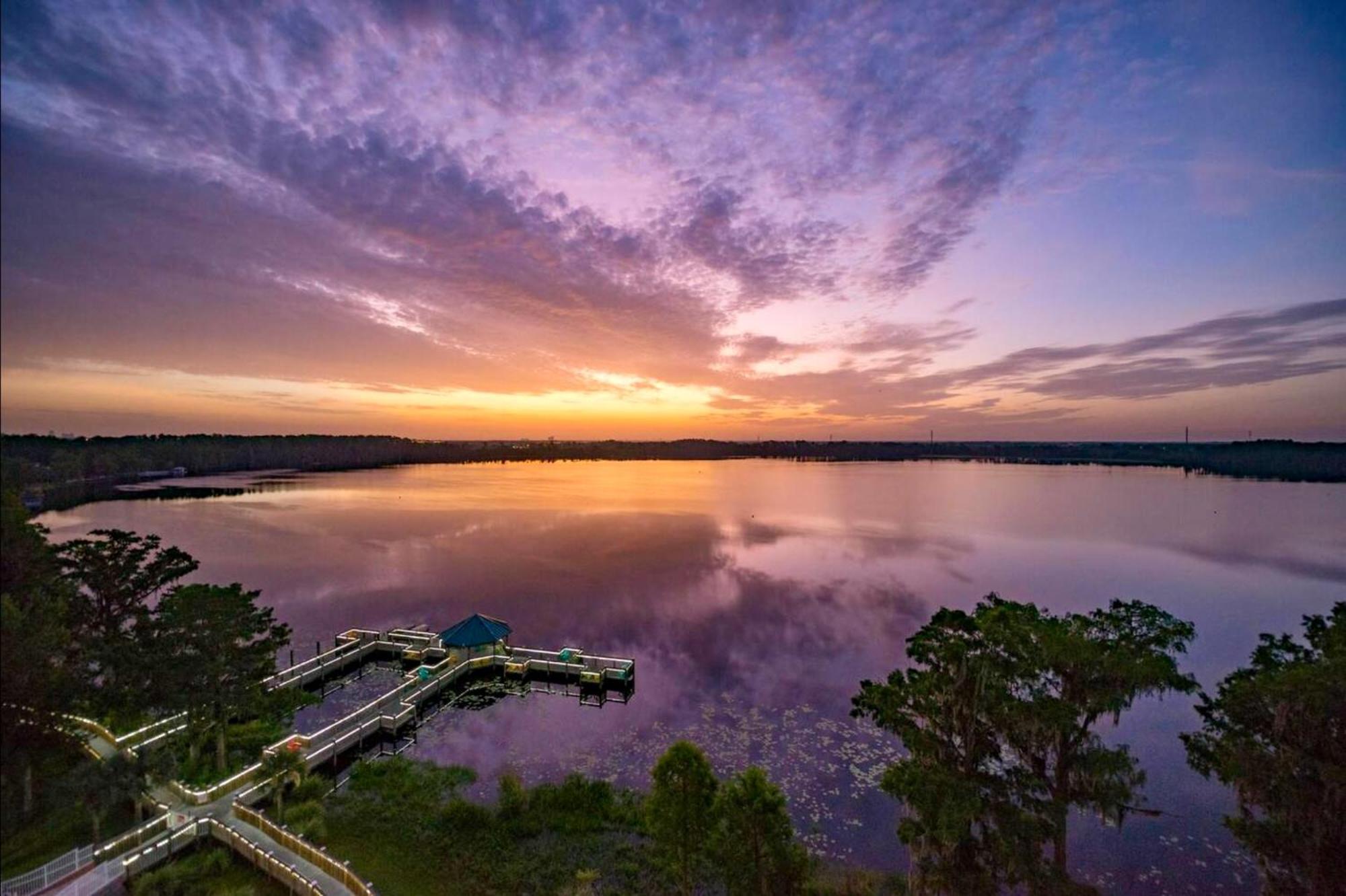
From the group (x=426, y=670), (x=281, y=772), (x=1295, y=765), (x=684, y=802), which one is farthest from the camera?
(x=426, y=670)

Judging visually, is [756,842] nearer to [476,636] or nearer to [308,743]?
[308,743]

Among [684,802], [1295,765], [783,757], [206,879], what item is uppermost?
[1295,765]

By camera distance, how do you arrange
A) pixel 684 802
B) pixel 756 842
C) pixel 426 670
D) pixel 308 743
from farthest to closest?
pixel 426 670, pixel 308 743, pixel 684 802, pixel 756 842

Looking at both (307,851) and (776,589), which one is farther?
(776,589)

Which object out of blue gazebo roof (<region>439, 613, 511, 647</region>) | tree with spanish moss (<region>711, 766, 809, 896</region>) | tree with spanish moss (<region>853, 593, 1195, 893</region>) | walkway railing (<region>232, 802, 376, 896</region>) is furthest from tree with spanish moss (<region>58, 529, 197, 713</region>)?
tree with spanish moss (<region>853, 593, 1195, 893</region>)

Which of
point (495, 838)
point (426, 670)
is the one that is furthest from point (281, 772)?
point (426, 670)

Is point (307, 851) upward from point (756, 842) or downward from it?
downward

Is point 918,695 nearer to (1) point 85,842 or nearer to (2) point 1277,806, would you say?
(2) point 1277,806

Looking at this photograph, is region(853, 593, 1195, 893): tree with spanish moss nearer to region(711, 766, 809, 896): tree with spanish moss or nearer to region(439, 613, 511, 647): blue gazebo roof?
region(711, 766, 809, 896): tree with spanish moss
